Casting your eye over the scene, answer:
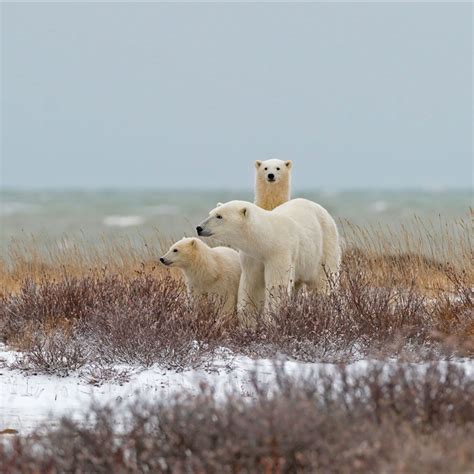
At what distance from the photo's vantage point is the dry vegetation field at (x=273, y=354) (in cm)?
344

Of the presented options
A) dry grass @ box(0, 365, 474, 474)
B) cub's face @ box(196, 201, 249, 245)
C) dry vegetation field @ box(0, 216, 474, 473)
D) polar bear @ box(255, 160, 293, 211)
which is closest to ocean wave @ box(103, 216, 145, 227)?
dry vegetation field @ box(0, 216, 474, 473)

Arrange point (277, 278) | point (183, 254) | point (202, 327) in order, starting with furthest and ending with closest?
point (183, 254)
point (277, 278)
point (202, 327)

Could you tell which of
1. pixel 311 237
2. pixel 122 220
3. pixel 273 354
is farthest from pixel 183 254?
pixel 122 220

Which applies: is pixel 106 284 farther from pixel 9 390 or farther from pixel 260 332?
pixel 9 390

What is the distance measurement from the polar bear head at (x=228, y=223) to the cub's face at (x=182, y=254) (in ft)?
2.08

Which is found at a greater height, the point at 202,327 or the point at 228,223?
the point at 228,223

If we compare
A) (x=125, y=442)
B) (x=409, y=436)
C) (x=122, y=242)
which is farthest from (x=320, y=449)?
(x=122, y=242)

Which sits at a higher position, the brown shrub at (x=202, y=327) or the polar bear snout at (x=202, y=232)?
the polar bear snout at (x=202, y=232)

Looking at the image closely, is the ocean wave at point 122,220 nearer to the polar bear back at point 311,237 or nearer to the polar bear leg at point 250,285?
the polar bear back at point 311,237

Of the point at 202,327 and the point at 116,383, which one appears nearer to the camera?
the point at 116,383

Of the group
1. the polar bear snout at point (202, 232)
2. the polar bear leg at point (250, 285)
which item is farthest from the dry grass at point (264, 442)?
the polar bear leg at point (250, 285)

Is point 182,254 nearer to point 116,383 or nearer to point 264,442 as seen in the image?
point 116,383

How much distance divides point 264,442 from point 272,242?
4070mm

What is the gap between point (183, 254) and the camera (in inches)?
313
